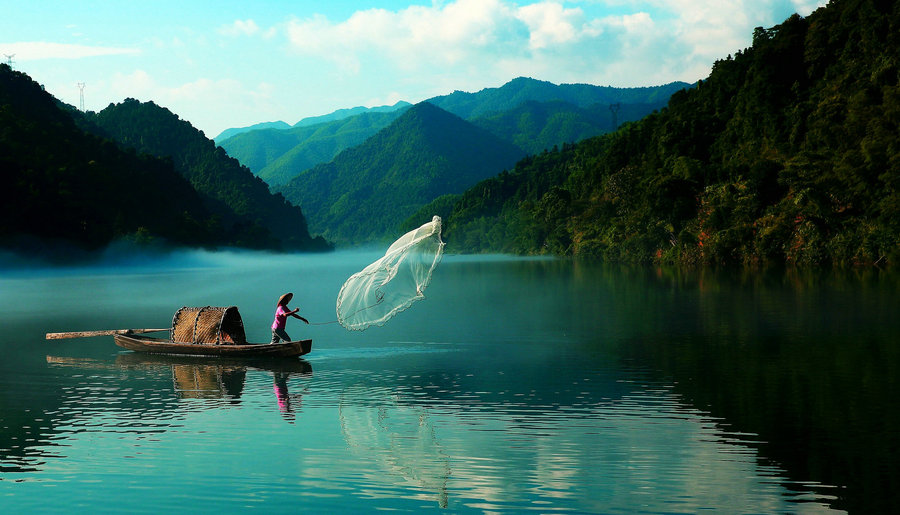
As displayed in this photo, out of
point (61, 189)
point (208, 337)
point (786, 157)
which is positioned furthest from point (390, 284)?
point (61, 189)

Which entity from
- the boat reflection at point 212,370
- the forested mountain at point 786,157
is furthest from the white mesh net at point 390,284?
the forested mountain at point 786,157

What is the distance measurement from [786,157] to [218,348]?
91667 millimetres

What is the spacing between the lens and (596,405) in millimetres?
21734

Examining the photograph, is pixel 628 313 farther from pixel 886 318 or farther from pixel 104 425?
pixel 104 425

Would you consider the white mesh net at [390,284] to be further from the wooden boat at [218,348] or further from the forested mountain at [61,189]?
the forested mountain at [61,189]

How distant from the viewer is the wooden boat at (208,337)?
3086 cm

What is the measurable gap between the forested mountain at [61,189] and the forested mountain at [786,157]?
9252 centimetres

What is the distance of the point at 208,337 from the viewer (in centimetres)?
3189

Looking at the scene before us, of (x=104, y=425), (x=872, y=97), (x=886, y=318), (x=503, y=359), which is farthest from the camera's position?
(x=872, y=97)

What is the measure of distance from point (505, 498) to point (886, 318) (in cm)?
3387

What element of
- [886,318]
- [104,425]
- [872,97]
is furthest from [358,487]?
[872,97]

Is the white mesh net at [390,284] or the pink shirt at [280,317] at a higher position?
the white mesh net at [390,284]

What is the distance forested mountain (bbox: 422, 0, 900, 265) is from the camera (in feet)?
298

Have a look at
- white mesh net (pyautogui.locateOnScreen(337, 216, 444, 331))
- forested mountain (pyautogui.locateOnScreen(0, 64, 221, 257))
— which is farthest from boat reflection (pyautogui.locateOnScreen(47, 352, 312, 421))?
forested mountain (pyautogui.locateOnScreen(0, 64, 221, 257))
